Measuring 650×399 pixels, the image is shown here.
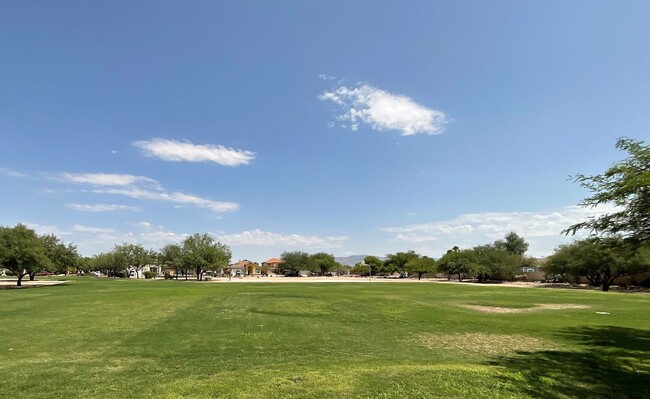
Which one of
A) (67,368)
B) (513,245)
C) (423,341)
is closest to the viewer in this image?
(67,368)

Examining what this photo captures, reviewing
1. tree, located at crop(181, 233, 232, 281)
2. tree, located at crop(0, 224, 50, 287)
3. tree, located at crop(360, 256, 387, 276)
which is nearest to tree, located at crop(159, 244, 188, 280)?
tree, located at crop(181, 233, 232, 281)

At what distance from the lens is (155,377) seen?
1021cm

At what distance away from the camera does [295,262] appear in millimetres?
178125

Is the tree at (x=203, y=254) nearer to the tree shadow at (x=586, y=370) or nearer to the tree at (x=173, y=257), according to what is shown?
the tree at (x=173, y=257)

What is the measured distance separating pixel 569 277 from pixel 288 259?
116092 millimetres

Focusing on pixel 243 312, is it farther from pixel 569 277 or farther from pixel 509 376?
pixel 569 277

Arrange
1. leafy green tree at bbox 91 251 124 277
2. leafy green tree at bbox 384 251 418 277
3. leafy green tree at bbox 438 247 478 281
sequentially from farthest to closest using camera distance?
leafy green tree at bbox 384 251 418 277
leafy green tree at bbox 91 251 124 277
leafy green tree at bbox 438 247 478 281

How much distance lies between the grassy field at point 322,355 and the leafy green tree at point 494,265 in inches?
3371

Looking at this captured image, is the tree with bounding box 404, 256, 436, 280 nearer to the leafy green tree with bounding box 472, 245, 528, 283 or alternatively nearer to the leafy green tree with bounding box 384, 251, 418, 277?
the leafy green tree with bounding box 384, 251, 418, 277

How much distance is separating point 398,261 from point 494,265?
50491 mm

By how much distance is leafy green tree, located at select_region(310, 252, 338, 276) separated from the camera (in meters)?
178

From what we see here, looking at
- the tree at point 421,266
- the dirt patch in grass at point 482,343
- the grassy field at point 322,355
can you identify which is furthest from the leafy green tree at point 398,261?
the dirt patch in grass at point 482,343

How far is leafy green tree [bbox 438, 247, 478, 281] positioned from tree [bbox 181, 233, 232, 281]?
62.6 metres

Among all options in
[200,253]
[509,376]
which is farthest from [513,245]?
[509,376]
